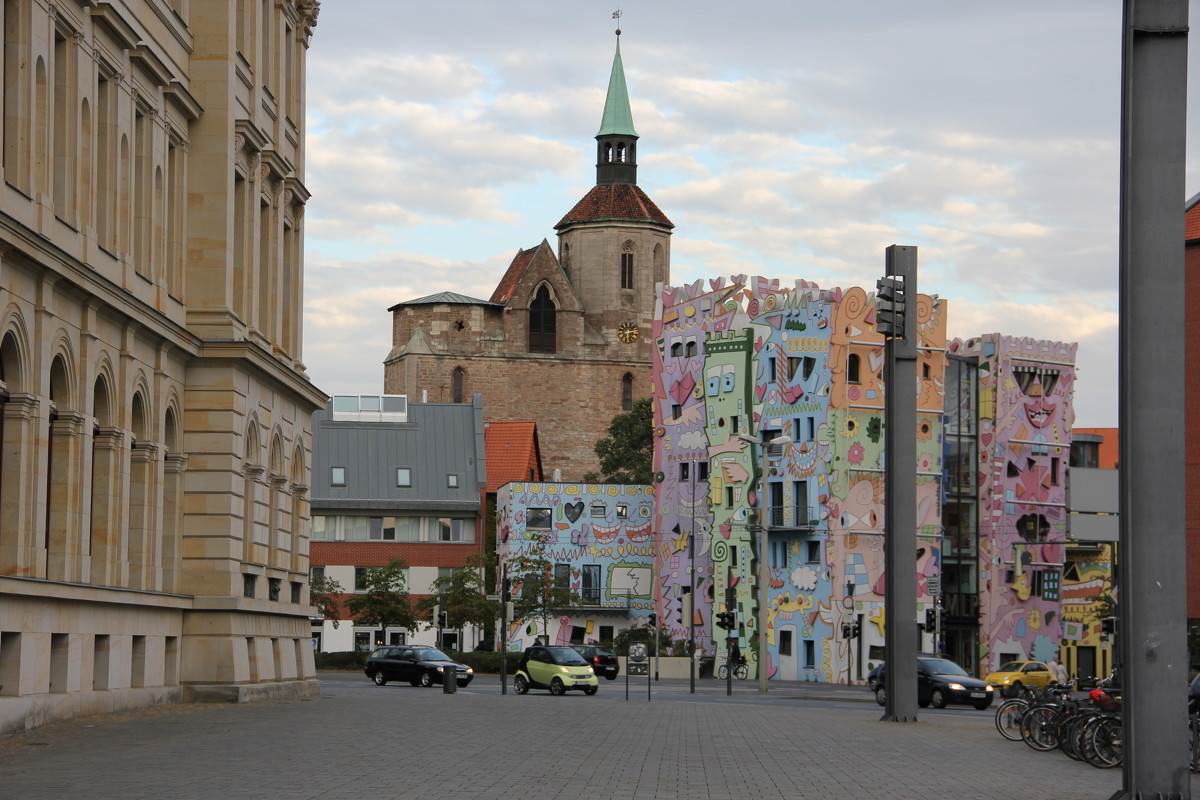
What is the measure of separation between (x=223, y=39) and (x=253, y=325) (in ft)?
18.8

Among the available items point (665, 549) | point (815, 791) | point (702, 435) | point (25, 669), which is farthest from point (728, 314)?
point (815, 791)

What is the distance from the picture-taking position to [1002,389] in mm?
89875

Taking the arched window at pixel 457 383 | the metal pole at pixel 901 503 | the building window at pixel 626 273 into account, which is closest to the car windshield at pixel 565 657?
the metal pole at pixel 901 503

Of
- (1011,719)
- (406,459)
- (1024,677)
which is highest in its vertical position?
(406,459)

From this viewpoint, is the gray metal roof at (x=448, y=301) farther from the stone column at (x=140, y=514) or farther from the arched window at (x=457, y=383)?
the stone column at (x=140, y=514)

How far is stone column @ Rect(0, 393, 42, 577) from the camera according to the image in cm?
2548

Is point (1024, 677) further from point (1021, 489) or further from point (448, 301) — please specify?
point (448, 301)

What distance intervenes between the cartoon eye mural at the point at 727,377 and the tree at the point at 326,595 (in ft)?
71.9

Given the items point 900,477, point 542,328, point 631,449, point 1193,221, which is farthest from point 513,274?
point 900,477

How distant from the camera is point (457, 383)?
144m

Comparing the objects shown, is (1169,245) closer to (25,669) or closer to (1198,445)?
(25,669)

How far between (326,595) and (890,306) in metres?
61.0

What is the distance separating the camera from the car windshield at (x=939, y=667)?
48.8 metres

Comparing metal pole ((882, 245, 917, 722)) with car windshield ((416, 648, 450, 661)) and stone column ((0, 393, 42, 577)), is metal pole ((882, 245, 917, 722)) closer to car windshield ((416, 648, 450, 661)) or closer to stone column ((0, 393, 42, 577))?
stone column ((0, 393, 42, 577))
